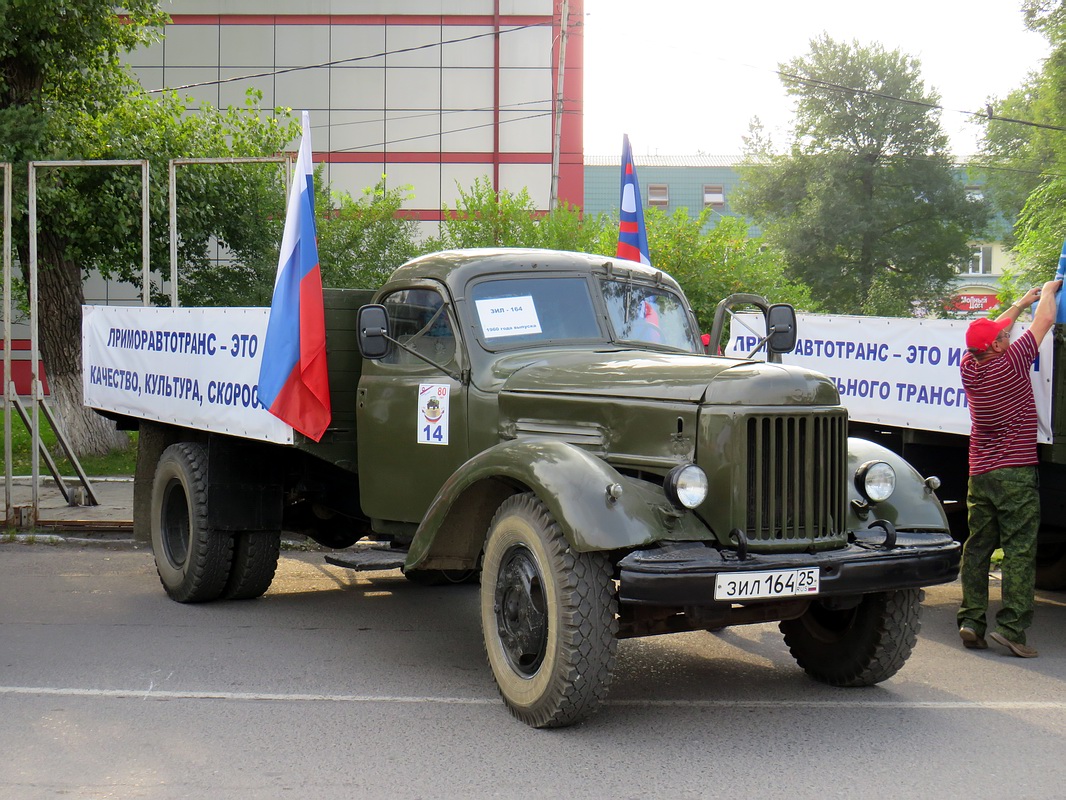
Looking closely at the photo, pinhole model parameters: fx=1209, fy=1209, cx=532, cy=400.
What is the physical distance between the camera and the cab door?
20.5 feet

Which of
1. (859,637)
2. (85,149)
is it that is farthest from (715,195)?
(859,637)

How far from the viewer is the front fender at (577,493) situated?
4.68 meters

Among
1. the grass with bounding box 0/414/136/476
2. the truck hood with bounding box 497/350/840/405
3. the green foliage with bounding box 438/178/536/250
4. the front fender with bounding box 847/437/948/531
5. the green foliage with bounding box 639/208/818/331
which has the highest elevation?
the green foliage with bounding box 438/178/536/250

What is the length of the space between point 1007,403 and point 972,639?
127 cm

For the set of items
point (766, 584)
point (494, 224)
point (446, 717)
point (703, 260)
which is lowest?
point (446, 717)

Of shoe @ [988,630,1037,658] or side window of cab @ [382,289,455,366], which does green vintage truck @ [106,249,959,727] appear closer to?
side window of cab @ [382,289,455,366]

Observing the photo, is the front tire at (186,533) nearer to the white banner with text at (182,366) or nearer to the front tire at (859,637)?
the white banner with text at (182,366)

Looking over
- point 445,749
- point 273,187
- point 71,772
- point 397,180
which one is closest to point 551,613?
point 445,749

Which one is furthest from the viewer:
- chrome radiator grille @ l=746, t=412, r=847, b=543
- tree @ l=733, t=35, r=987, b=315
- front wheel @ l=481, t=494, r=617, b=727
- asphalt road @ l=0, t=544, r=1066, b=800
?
Result: tree @ l=733, t=35, r=987, b=315

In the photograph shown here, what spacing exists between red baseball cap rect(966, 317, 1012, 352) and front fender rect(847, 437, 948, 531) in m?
0.99

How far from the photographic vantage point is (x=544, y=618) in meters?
4.97

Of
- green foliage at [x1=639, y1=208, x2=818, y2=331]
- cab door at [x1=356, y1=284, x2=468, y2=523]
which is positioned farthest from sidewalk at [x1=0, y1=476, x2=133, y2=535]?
green foliage at [x1=639, y1=208, x2=818, y2=331]

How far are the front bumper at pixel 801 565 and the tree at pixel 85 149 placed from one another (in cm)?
1113

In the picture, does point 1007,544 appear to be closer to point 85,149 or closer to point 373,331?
point 373,331
